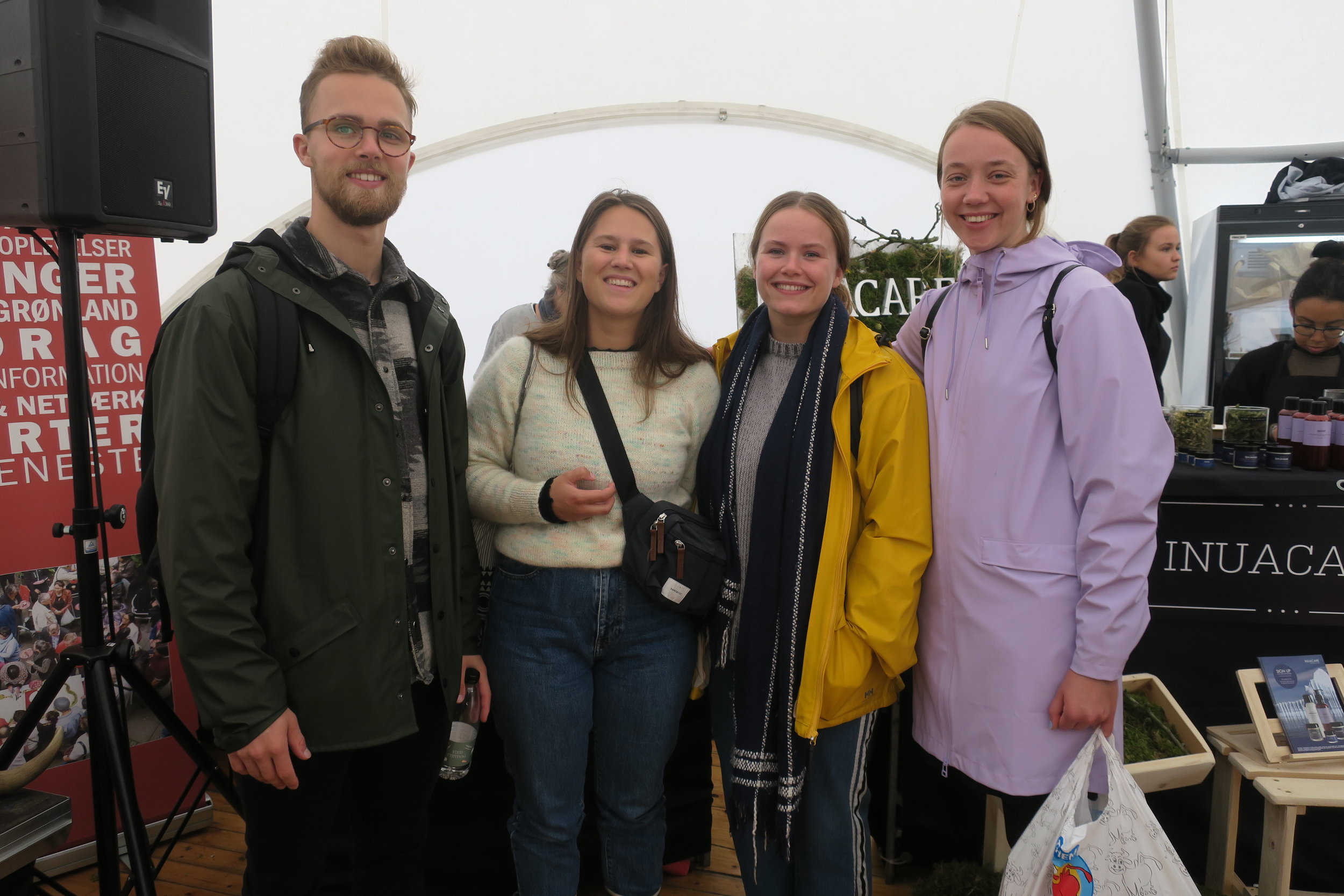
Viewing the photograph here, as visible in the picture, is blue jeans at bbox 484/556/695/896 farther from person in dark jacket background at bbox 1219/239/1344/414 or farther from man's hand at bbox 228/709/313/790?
person in dark jacket background at bbox 1219/239/1344/414

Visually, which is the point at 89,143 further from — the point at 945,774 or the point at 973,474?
the point at 945,774

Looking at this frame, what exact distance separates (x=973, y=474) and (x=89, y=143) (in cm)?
164

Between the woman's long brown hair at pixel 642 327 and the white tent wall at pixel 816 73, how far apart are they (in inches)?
63.9

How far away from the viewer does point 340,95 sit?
4.55 feet

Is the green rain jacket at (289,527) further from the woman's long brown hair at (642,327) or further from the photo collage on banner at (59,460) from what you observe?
the photo collage on banner at (59,460)

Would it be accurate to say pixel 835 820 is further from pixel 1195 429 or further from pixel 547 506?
pixel 1195 429

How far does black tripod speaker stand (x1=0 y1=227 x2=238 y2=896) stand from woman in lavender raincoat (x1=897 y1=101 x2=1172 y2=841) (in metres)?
1.38

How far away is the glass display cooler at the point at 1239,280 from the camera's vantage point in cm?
411

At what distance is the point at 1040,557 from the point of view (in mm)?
1433

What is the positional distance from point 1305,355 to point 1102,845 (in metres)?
2.33

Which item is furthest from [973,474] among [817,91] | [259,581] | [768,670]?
[817,91]

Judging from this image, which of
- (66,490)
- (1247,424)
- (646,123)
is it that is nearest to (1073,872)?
(1247,424)

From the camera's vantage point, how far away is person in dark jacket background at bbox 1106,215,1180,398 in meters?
3.63

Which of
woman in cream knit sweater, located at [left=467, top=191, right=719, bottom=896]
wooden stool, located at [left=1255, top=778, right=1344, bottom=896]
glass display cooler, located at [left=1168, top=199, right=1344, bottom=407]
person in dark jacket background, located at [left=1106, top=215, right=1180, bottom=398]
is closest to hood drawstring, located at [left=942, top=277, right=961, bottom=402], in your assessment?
woman in cream knit sweater, located at [left=467, top=191, right=719, bottom=896]
